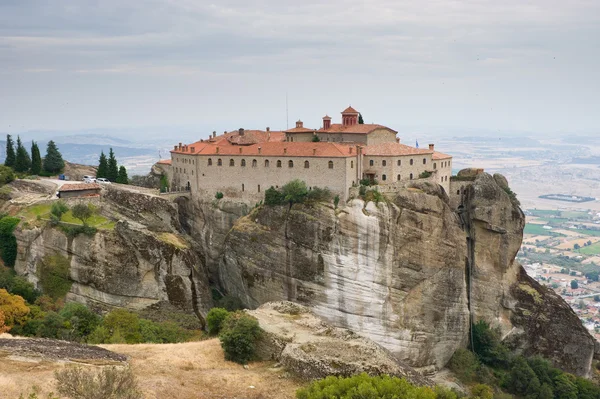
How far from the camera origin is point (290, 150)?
59.1 m

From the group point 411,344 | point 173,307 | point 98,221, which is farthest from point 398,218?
point 98,221

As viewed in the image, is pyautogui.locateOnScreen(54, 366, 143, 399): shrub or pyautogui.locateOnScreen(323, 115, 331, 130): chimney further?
pyautogui.locateOnScreen(323, 115, 331, 130): chimney

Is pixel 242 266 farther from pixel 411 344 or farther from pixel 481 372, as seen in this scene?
pixel 481 372

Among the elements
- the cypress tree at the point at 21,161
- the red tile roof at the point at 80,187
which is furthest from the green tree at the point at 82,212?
the cypress tree at the point at 21,161

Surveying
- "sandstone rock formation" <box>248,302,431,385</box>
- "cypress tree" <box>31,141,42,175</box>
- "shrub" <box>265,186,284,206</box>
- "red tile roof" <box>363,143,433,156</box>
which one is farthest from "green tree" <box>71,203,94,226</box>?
"red tile roof" <box>363,143,433,156</box>

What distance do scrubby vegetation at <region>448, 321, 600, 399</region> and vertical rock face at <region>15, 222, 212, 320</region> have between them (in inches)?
973

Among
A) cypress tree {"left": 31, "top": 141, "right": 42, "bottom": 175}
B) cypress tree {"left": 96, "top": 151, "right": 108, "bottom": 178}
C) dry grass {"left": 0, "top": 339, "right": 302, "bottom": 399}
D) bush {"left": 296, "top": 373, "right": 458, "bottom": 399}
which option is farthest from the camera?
cypress tree {"left": 31, "top": 141, "right": 42, "bottom": 175}

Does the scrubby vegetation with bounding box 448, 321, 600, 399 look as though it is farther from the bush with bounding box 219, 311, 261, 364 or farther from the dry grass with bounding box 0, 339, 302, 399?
the dry grass with bounding box 0, 339, 302, 399

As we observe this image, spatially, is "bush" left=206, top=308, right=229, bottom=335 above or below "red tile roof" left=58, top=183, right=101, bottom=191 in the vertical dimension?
below

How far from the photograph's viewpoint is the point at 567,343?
211 feet

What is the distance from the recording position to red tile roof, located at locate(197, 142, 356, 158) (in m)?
Result: 57.4

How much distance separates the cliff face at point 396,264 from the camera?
5544 cm

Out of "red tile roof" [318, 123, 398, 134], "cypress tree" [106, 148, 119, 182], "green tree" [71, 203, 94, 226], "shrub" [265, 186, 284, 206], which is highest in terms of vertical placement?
"red tile roof" [318, 123, 398, 134]

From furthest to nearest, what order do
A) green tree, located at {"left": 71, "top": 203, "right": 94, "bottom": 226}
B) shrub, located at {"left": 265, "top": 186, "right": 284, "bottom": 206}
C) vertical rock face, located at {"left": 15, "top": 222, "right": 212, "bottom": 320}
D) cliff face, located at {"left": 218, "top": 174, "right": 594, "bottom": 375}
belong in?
shrub, located at {"left": 265, "top": 186, "right": 284, "bottom": 206} → cliff face, located at {"left": 218, "top": 174, "right": 594, "bottom": 375} → green tree, located at {"left": 71, "top": 203, "right": 94, "bottom": 226} → vertical rock face, located at {"left": 15, "top": 222, "right": 212, "bottom": 320}
